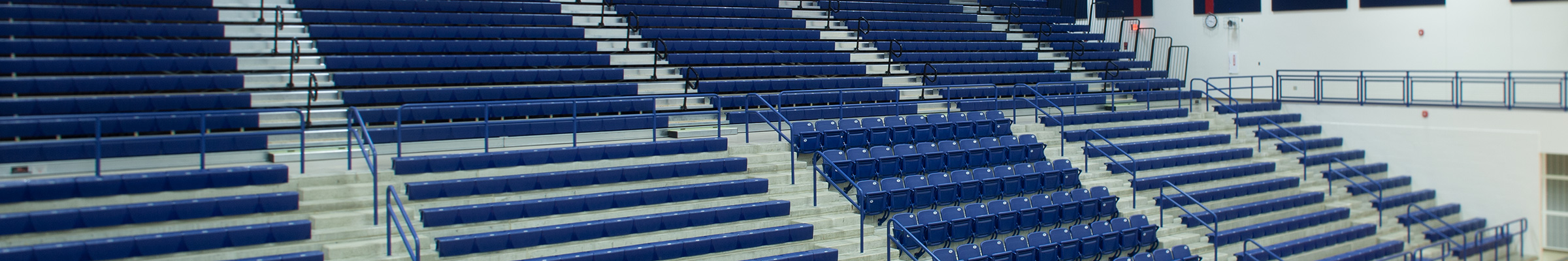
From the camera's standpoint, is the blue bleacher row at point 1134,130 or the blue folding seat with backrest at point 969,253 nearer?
the blue folding seat with backrest at point 969,253

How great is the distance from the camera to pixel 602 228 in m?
8.11

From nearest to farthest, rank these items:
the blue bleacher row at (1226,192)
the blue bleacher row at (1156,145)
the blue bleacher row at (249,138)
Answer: the blue bleacher row at (249,138) → the blue bleacher row at (1226,192) → the blue bleacher row at (1156,145)

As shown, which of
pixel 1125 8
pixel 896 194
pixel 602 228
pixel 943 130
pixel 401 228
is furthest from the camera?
pixel 1125 8

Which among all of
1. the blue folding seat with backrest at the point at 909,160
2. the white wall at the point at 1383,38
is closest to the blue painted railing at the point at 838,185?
the blue folding seat with backrest at the point at 909,160

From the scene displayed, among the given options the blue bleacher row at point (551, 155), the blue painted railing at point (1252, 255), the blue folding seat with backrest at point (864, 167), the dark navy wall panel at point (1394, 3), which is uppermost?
the dark navy wall panel at point (1394, 3)

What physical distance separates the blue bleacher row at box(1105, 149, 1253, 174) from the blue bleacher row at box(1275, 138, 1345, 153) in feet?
2.01

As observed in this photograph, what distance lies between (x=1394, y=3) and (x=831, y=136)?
8052mm

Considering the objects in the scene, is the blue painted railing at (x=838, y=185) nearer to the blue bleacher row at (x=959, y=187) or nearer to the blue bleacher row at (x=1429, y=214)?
the blue bleacher row at (x=959, y=187)

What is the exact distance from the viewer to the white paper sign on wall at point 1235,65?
15727 millimetres

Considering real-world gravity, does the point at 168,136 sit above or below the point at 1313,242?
above

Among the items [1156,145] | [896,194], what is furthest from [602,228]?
[1156,145]

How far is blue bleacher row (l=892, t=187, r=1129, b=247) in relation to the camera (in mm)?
9062

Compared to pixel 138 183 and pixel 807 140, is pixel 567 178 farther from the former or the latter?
pixel 138 183

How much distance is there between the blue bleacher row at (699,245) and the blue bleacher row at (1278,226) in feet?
12.8
